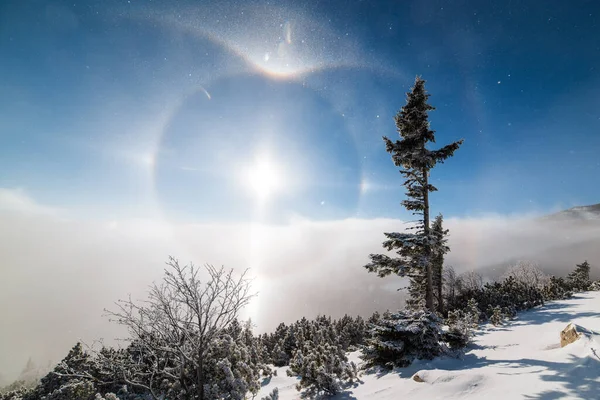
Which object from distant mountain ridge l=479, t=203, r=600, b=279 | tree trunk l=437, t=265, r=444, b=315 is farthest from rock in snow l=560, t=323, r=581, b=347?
distant mountain ridge l=479, t=203, r=600, b=279

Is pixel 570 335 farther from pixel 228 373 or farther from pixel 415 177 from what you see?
pixel 228 373

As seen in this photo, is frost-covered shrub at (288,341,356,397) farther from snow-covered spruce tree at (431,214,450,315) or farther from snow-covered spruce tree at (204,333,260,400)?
snow-covered spruce tree at (431,214,450,315)

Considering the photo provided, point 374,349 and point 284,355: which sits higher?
point 374,349

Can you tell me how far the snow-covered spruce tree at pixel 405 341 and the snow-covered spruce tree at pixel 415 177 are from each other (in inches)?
94.8

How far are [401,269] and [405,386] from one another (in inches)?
219

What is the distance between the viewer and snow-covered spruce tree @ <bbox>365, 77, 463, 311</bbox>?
1229cm

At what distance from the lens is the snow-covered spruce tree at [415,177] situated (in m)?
12.3

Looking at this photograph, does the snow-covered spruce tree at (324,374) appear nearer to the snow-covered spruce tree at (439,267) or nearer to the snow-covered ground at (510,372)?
the snow-covered ground at (510,372)

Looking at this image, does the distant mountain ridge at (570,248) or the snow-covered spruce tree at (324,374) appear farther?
the distant mountain ridge at (570,248)

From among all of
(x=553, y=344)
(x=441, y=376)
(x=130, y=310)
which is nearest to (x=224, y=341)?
(x=130, y=310)

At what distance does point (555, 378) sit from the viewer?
17.4 feet

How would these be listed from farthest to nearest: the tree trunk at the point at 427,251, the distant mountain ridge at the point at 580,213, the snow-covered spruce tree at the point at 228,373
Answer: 1. the distant mountain ridge at the point at 580,213
2. the tree trunk at the point at 427,251
3. the snow-covered spruce tree at the point at 228,373

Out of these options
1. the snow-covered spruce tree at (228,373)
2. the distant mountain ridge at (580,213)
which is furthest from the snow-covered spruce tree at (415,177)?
the distant mountain ridge at (580,213)

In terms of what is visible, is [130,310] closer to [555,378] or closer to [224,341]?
[224,341]
